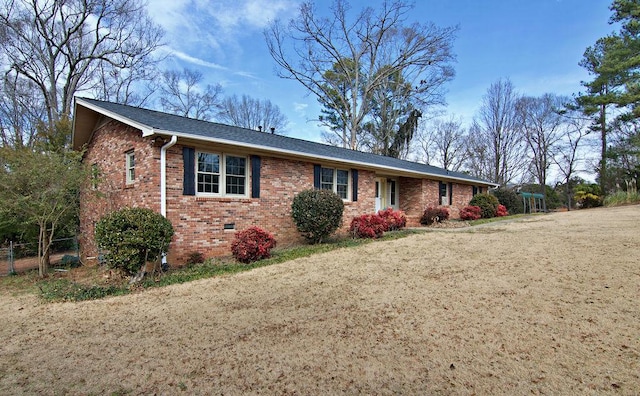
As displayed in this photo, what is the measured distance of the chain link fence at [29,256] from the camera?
9.55 metres

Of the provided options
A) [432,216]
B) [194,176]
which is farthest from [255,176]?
[432,216]

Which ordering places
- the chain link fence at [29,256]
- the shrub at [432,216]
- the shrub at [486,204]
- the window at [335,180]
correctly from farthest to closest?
the shrub at [486,204] < the shrub at [432,216] < the window at [335,180] < the chain link fence at [29,256]

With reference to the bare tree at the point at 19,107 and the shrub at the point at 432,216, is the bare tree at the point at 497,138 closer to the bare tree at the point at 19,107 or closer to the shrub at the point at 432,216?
the shrub at the point at 432,216

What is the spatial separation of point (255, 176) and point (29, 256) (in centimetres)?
1080

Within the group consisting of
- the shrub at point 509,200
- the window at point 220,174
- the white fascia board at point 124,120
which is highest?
the white fascia board at point 124,120

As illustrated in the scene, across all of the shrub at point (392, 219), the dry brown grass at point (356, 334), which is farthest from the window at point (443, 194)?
the dry brown grass at point (356, 334)

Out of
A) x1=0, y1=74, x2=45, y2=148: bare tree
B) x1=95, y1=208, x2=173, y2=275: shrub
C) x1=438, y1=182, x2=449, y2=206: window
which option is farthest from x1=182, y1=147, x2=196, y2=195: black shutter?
x1=0, y1=74, x2=45, y2=148: bare tree

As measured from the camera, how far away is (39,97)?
19344 millimetres

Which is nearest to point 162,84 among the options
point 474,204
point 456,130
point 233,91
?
point 233,91

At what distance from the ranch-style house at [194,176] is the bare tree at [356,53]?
15.6m

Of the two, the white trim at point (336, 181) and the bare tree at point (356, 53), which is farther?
the bare tree at point (356, 53)

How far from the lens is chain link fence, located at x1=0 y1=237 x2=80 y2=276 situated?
955 cm

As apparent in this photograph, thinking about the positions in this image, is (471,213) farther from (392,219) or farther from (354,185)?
(354,185)

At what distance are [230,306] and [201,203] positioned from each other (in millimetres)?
3835
